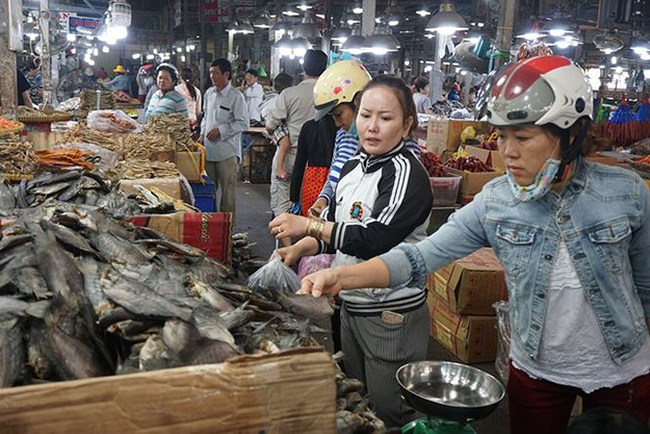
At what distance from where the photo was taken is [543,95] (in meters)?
1.92

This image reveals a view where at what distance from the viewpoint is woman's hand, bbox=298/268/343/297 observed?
2.11 m

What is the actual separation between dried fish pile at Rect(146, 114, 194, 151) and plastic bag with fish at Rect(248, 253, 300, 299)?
513cm

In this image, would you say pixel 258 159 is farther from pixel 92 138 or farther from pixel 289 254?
pixel 289 254

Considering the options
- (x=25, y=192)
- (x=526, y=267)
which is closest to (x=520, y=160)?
(x=526, y=267)

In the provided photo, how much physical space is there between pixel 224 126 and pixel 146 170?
2.50 metres

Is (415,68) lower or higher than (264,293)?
higher

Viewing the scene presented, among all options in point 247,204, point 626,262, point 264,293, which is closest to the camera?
point 626,262

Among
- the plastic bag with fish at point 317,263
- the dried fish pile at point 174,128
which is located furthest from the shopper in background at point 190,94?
the plastic bag with fish at point 317,263

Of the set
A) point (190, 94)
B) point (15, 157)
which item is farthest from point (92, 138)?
point (190, 94)

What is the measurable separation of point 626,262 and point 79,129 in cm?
634

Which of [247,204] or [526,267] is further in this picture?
[247,204]

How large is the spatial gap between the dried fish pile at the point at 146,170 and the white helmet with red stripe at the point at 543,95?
407cm

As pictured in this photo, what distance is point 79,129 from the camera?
23.0ft

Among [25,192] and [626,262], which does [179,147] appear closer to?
[25,192]
